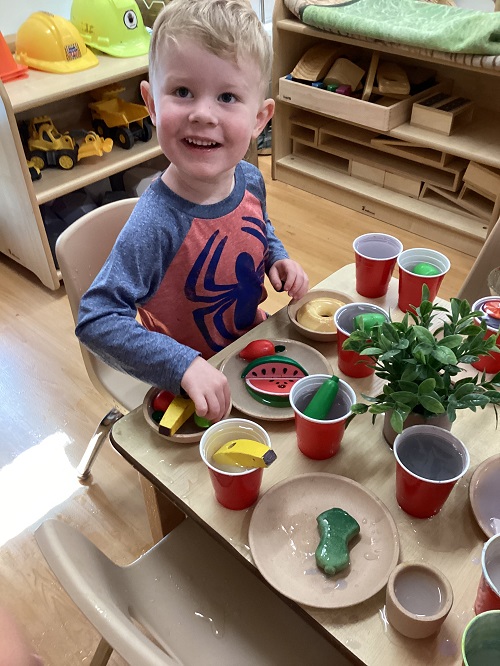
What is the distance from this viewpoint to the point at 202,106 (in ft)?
2.61

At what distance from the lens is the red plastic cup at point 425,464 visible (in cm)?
65

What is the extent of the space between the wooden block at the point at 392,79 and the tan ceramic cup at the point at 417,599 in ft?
7.04

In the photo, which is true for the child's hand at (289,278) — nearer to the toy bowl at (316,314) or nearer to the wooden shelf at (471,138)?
the toy bowl at (316,314)

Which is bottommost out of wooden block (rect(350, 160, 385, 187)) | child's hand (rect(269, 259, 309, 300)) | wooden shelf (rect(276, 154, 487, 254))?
wooden shelf (rect(276, 154, 487, 254))

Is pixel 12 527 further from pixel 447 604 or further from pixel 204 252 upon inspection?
pixel 447 604

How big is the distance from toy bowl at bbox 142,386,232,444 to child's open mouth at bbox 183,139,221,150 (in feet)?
1.19

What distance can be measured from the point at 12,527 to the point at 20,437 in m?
0.29

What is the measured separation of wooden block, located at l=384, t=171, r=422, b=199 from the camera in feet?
8.03

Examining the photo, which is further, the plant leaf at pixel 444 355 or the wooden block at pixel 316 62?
the wooden block at pixel 316 62

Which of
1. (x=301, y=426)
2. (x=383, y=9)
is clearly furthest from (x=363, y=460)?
(x=383, y=9)

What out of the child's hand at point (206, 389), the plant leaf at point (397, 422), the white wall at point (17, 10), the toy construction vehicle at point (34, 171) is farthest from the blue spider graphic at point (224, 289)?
the white wall at point (17, 10)

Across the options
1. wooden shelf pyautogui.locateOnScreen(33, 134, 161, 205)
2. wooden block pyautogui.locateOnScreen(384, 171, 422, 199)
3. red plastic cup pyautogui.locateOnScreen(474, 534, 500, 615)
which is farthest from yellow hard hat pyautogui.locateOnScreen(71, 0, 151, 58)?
red plastic cup pyautogui.locateOnScreen(474, 534, 500, 615)

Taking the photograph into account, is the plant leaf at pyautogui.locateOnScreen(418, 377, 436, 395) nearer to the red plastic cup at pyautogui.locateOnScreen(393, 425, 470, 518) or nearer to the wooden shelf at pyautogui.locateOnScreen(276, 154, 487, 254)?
the red plastic cup at pyautogui.locateOnScreen(393, 425, 470, 518)

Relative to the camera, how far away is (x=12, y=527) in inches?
56.3
